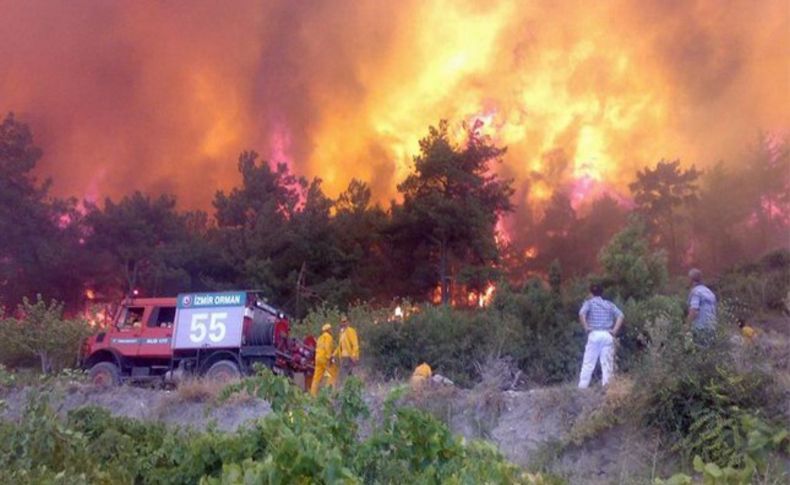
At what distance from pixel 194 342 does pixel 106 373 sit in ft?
8.31

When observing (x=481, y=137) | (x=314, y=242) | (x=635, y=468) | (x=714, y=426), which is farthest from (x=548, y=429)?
(x=481, y=137)

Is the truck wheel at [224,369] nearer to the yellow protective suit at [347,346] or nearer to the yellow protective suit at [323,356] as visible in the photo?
the yellow protective suit at [323,356]

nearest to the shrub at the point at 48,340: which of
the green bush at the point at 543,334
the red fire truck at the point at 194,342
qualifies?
the red fire truck at the point at 194,342

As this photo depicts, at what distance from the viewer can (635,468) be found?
11570mm

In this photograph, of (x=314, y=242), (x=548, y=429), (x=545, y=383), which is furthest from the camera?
(x=314, y=242)

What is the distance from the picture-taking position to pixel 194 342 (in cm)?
2225

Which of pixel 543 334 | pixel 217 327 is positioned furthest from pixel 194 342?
pixel 543 334

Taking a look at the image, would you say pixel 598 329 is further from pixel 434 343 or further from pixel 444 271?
pixel 444 271

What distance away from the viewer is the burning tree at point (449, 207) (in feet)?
127

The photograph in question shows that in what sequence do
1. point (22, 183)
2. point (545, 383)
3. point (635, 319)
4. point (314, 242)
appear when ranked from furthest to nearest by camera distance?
point (22, 183), point (314, 242), point (635, 319), point (545, 383)

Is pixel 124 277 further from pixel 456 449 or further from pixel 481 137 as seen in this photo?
pixel 456 449

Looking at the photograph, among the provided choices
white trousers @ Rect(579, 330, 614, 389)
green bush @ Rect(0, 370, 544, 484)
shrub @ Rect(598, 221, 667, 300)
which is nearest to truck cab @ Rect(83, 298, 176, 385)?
white trousers @ Rect(579, 330, 614, 389)

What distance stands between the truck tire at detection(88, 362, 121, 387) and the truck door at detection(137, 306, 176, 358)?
0.74m

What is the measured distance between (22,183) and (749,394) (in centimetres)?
3787
